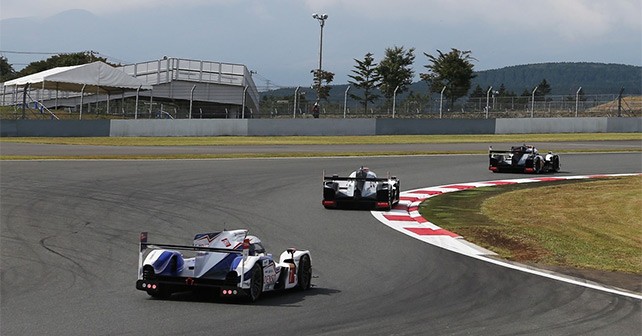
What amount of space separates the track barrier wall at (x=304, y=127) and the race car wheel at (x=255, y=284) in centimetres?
3570

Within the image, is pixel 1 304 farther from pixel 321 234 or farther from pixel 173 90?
pixel 173 90

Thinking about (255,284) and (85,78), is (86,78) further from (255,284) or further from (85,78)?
(255,284)

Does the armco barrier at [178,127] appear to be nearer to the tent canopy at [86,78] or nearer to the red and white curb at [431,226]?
the tent canopy at [86,78]

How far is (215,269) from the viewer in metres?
8.78

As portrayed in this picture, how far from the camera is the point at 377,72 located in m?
77.2

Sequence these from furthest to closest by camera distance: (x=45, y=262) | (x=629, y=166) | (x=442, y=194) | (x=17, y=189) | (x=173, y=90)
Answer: (x=173, y=90), (x=629, y=166), (x=442, y=194), (x=17, y=189), (x=45, y=262)

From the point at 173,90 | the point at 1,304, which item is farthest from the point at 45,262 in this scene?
the point at 173,90

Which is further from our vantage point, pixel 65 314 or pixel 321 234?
pixel 321 234

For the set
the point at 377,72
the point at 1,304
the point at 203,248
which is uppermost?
the point at 377,72

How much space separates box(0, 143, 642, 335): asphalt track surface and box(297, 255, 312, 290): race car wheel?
12cm

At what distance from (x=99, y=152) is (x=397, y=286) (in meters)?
24.0

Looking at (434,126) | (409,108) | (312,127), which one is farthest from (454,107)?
(312,127)

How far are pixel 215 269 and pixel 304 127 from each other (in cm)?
3771

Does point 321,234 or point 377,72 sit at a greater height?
point 377,72
